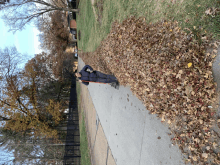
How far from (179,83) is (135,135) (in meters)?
2.15

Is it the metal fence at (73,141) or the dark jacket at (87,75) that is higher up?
the dark jacket at (87,75)

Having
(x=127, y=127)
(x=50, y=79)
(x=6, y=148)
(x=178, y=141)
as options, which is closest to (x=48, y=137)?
(x=6, y=148)

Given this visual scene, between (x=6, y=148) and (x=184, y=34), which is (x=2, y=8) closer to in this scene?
(x=6, y=148)

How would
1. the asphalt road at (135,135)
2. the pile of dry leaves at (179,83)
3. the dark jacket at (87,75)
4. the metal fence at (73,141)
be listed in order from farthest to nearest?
the metal fence at (73,141)
the dark jacket at (87,75)
the asphalt road at (135,135)
the pile of dry leaves at (179,83)

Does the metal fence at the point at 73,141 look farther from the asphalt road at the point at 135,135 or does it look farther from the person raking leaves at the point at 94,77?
the person raking leaves at the point at 94,77

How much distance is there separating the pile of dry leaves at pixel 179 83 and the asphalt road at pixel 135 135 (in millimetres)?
248

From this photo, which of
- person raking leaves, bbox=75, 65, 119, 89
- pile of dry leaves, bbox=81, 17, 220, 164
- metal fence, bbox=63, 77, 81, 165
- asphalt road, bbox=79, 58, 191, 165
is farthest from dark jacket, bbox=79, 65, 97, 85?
metal fence, bbox=63, 77, 81, 165

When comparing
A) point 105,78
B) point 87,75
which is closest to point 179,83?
point 105,78

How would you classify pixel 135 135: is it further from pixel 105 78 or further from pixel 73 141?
pixel 73 141

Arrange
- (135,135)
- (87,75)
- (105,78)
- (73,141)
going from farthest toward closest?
(73,141)
(105,78)
(87,75)
(135,135)

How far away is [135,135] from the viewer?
428 centimetres

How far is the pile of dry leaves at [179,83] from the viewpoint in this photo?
8.23 ft

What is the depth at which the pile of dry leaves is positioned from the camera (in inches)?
98.8

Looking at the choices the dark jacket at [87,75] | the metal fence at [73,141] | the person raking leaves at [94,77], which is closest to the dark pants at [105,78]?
the person raking leaves at [94,77]
